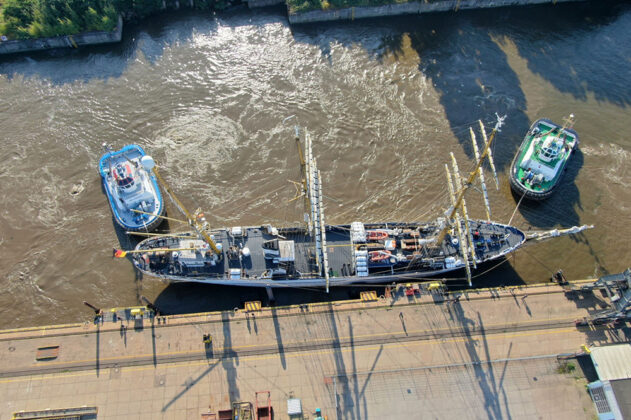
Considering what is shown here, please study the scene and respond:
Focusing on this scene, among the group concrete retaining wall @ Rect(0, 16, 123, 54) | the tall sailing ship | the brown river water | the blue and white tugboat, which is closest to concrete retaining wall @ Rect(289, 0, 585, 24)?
the brown river water

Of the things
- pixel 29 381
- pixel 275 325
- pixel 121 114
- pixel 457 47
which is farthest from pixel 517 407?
pixel 121 114

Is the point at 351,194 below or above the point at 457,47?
below

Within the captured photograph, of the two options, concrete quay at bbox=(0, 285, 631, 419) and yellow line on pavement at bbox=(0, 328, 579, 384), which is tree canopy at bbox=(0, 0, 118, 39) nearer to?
concrete quay at bbox=(0, 285, 631, 419)

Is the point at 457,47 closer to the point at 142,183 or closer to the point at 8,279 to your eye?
the point at 142,183

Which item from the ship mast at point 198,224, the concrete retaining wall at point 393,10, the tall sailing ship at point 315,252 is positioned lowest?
the tall sailing ship at point 315,252

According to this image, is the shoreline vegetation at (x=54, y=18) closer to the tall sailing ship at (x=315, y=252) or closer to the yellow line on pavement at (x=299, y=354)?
the tall sailing ship at (x=315, y=252)

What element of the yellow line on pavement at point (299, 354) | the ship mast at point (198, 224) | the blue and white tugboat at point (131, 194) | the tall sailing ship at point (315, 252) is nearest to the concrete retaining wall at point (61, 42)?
the blue and white tugboat at point (131, 194)
